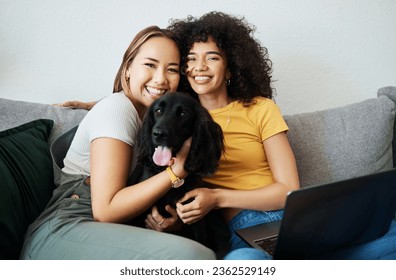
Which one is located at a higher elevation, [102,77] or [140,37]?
[140,37]

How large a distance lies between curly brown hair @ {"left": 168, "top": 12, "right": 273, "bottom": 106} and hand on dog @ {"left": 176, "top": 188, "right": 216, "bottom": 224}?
0.51 m

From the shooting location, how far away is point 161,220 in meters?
1.26

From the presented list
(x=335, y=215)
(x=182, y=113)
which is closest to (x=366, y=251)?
(x=335, y=215)

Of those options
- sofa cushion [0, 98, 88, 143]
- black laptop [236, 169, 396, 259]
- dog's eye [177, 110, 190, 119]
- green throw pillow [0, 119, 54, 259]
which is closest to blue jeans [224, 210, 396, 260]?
black laptop [236, 169, 396, 259]

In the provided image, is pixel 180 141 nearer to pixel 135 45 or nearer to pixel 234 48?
pixel 135 45

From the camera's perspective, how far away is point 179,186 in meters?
1.26

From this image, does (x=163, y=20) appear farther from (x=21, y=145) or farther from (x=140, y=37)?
(x=21, y=145)

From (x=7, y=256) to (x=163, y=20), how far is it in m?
1.39

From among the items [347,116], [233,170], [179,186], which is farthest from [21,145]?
[347,116]

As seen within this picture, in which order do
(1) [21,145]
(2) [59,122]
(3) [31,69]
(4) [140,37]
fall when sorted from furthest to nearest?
(3) [31,69]
(2) [59,122]
(4) [140,37]
(1) [21,145]

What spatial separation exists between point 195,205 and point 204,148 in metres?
0.21

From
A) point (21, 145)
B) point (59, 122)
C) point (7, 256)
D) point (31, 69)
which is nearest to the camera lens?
point (7, 256)

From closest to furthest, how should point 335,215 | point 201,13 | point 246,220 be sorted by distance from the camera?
point 335,215 → point 246,220 → point 201,13

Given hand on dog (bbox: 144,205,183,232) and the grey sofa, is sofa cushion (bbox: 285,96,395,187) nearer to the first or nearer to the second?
the grey sofa
